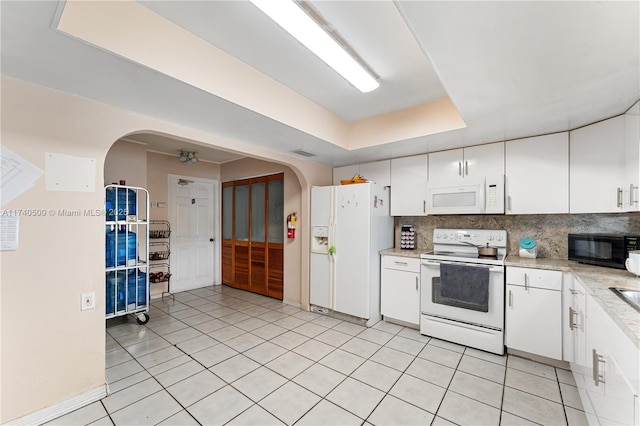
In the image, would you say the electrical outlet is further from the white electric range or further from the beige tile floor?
the white electric range

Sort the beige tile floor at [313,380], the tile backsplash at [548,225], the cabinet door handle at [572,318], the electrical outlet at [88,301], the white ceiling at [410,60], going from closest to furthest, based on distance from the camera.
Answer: the white ceiling at [410,60] < the beige tile floor at [313,380] < the electrical outlet at [88,301] < the cabinet door handle at [572,318] < the tile backsplash at [548,225]

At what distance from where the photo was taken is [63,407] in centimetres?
180

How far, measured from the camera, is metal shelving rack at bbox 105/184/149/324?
295 cm

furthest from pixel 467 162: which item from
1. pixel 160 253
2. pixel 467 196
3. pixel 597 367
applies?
pixel 160 253

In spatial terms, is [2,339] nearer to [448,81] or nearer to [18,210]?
[18,210]

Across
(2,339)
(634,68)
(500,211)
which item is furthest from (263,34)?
(500,211)

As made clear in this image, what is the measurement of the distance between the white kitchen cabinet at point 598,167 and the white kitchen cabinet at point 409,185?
1.37 metres

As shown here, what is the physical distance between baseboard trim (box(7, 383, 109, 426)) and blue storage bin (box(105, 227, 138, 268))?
4.49ft

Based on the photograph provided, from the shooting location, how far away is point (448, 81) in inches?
69.5

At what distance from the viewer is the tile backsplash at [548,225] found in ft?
8.39

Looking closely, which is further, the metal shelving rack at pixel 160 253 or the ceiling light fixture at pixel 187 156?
the ceiling light fixture at pixel 187 156

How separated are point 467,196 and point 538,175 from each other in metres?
0.66

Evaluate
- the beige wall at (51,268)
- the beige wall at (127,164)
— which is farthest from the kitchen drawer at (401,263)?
the beige wall at (127,164)

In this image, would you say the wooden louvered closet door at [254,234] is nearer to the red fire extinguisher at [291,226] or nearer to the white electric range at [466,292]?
the red fire extinguisher at [291,226]
